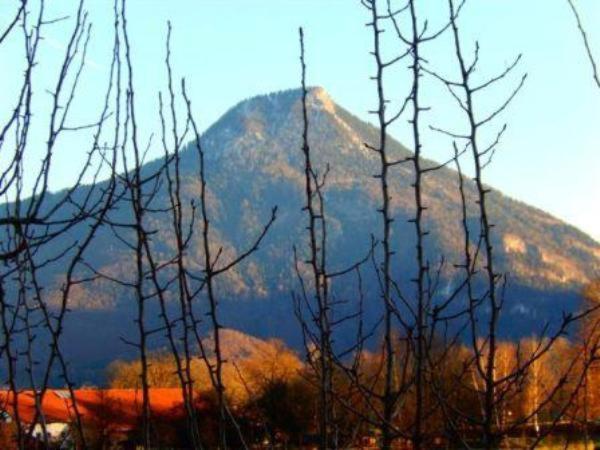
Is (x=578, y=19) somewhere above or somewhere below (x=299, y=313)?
above

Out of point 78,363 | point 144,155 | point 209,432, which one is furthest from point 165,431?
point 78,363

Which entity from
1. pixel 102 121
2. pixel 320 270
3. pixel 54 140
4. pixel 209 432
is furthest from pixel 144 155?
pixel 209 432

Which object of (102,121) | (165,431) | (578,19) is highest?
(578,19)

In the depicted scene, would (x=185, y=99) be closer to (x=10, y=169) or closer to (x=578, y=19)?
(x=10, y=169)

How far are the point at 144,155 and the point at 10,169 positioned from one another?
1.00m

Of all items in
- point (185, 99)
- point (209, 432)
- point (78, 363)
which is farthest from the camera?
point (78, 363)

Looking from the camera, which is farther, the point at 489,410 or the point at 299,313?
the point at 299,313

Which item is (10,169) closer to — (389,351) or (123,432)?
(389,351)

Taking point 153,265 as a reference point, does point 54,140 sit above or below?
above

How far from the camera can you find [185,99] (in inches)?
145

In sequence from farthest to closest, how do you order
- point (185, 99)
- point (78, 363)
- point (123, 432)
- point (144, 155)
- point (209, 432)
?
point (78, 363)
point (123, 432)
point (209, 432)
point (144, 155)
point (185, 99)

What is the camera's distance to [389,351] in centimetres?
325

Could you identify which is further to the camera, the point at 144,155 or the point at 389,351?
the point at 144,155

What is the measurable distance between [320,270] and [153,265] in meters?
0.72
